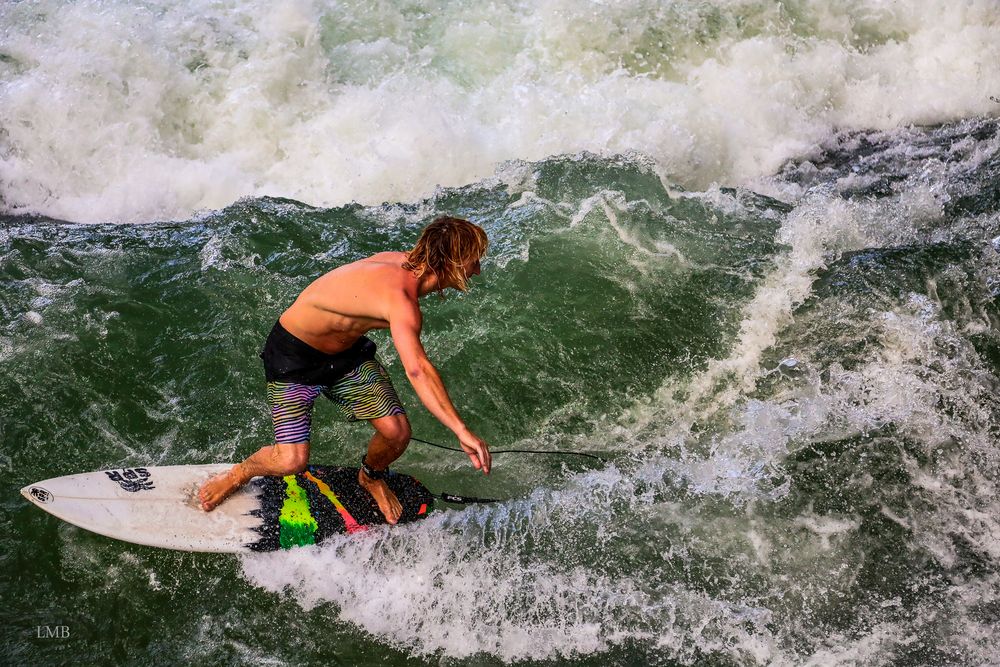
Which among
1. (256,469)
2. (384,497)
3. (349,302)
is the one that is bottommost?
(384,497)

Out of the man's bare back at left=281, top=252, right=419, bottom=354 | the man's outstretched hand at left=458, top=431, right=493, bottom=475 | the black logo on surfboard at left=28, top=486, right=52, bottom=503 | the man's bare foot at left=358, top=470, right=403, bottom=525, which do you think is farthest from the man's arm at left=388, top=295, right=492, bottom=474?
the black logo on surfboard at left=28, top=486, right=52, bottom=503

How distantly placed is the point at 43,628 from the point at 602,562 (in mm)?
2483

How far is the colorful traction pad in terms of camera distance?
13.9 ft

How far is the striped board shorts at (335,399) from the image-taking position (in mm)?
3971

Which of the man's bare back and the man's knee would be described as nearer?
the man's bare back

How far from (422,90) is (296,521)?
512 cm

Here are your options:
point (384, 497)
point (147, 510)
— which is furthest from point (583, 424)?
point (147, 510)

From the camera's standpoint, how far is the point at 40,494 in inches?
165

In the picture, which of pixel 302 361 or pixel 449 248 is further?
pixel 302 361

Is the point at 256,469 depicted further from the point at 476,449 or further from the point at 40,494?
the point at 476,449

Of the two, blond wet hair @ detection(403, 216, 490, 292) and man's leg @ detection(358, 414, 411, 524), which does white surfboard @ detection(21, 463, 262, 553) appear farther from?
blond wet hair @ detection(403, 216, 490, 292)

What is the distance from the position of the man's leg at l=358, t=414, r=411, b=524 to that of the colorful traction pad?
0.04 meters

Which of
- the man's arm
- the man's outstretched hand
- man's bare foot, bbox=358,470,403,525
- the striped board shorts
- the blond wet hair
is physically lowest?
man's bare foot, bbox=358,470,403,525

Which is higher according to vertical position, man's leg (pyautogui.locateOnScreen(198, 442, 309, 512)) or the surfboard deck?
man's leg (pyautogui.locateOnScreen(198, 442, 309, 512))
